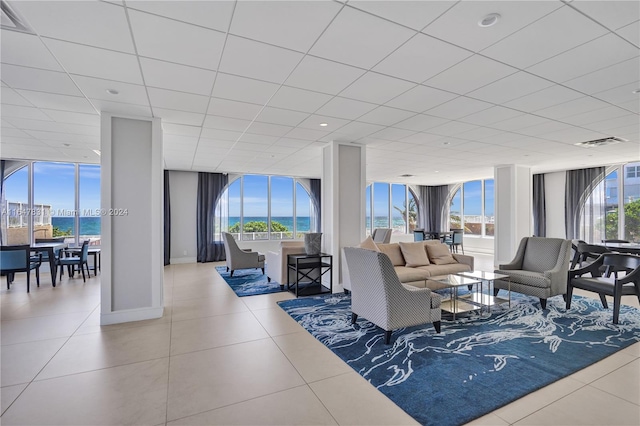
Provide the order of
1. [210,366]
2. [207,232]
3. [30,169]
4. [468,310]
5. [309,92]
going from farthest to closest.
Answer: [207,232]
[30,169]
[468,310]
[309,92]
[210,366]

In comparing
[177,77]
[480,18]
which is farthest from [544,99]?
[177,77]

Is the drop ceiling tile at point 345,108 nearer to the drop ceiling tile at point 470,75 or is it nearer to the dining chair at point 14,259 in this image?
the drop ceiling tile at point 470,75

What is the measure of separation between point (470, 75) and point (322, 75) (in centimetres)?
138

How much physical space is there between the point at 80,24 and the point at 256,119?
217 centimetres

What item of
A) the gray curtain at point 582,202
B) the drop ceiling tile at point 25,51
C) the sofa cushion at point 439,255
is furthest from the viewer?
the gray curtain at point 582,202

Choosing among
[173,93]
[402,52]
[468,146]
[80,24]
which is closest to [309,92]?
[402,52]

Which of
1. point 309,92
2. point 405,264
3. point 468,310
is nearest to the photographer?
point 309,92

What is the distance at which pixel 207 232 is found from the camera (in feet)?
29.3

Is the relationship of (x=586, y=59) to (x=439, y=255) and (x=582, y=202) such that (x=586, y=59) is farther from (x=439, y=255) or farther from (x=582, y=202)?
(x=582, y=202)

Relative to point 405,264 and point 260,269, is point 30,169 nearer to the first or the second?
point 260,269

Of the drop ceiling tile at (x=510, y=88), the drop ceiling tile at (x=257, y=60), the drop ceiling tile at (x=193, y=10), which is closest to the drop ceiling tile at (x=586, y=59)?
the drop ceiling tile at (x=510, y=88)

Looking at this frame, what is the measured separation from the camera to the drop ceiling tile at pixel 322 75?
262cm

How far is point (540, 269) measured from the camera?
15.9 feet

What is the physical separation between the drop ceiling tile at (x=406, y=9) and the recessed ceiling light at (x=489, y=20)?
31 centimetres
